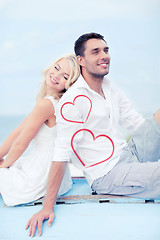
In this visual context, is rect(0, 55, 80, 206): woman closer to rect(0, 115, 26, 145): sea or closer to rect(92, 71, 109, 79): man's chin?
rect(92, 71, 109, 79): man's chin

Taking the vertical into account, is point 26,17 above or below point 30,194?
above

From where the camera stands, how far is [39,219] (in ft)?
4.58

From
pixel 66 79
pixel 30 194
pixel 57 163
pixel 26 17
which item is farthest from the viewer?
pixel 26 17

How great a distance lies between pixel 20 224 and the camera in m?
1.44

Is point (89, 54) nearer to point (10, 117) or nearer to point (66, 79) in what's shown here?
point (66, 79)

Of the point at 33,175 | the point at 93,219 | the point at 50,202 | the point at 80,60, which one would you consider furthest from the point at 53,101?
the point at 93,219

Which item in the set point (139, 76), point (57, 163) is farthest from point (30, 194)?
point (139, 76)

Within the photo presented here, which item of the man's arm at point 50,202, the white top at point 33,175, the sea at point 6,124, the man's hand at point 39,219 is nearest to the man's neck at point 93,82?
the white top at point 33,175

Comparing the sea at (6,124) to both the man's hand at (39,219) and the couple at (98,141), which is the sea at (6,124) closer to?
the couple at (98,141)

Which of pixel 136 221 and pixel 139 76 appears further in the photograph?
pixel 139 76

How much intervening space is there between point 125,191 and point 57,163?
0.38 m

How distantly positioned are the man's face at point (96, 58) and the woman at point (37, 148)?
0.08 meters

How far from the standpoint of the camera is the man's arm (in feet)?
4.55

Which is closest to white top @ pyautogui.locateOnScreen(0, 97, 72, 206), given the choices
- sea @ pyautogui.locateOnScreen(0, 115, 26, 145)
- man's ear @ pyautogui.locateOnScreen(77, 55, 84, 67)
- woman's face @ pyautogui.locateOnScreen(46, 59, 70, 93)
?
woman's face @ pyautogui.locateOnScreen(46, 59, 70, 93)
